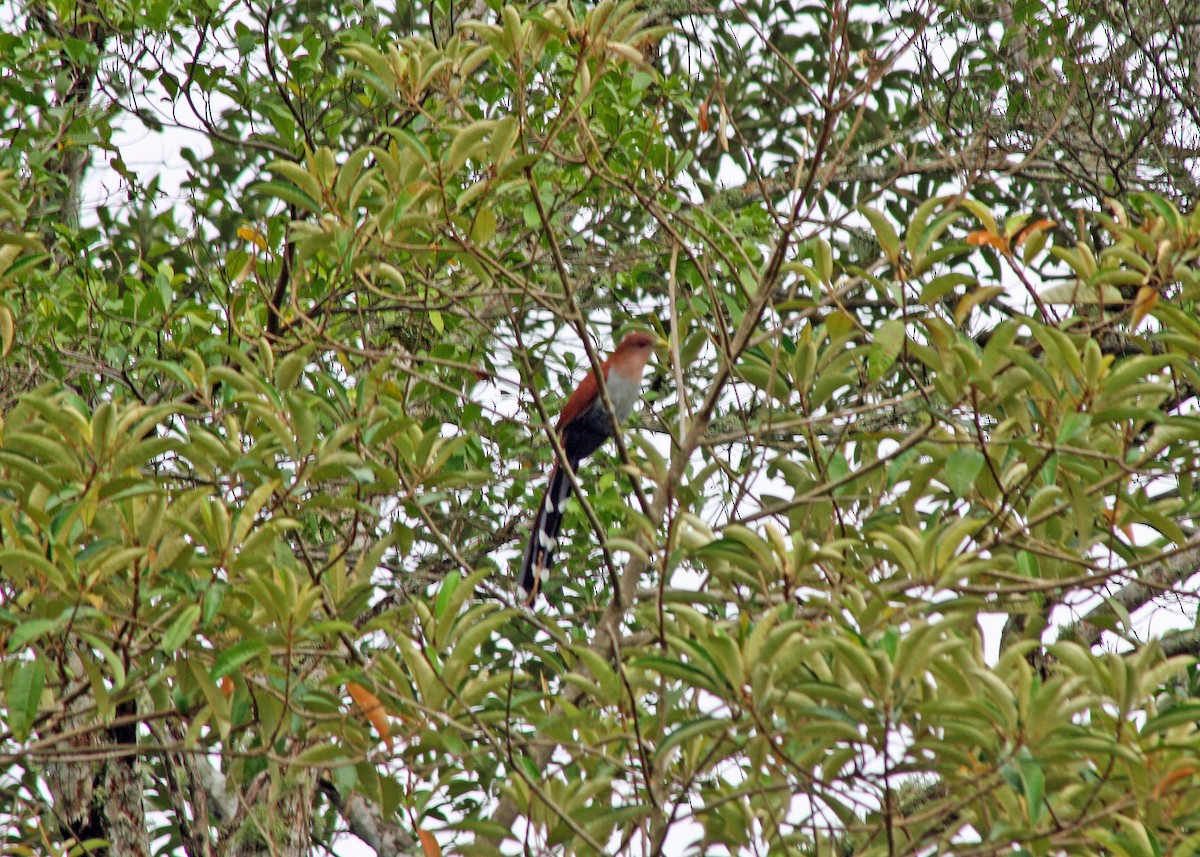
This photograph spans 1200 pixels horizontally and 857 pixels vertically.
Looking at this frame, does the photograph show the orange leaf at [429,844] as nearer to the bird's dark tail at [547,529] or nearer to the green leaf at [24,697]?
the green leaf at [24,697]

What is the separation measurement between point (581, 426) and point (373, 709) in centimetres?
230

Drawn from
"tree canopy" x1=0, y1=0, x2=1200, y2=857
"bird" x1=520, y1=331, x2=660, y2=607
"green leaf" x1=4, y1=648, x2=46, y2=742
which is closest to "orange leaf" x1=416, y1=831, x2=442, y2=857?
"tree canopy" x1=0, y1=0, x2=1200, y2=857

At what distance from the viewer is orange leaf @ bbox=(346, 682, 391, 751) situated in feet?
8.63

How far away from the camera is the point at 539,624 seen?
2.77 metres

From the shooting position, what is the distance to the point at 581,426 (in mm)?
4828

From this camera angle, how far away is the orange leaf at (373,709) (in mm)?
2629

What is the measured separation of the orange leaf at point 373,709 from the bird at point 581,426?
3.91 ft

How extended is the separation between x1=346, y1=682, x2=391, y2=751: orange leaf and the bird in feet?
3.91

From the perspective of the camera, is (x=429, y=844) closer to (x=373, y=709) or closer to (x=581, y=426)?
(x=373, y=709)

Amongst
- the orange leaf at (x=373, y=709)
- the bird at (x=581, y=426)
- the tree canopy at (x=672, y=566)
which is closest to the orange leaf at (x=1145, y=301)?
the tree canopy at (x=672, y=566)

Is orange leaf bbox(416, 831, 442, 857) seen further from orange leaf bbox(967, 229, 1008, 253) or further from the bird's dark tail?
orange leaf bbox(967, 229, 1008, 253)

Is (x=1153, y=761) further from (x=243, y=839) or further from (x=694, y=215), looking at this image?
(x=243, y=839)

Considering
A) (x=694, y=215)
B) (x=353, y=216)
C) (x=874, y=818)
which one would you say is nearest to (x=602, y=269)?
(x=694, y=215)

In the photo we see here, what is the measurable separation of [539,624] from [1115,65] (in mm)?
3239
